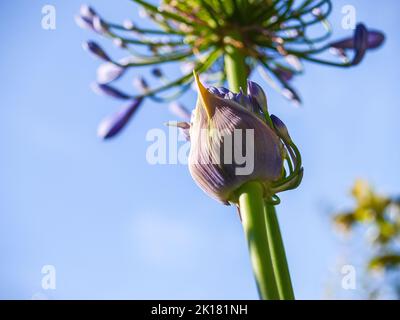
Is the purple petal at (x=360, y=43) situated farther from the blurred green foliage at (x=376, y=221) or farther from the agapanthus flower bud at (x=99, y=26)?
the blurred green foliage at (x=376, y=221)

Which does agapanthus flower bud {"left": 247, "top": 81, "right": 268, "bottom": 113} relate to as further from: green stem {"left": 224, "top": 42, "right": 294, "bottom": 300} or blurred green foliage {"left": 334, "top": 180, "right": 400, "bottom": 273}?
blurred green foliage {"left": 334, "top": 180, "right": 400, "bottom": 273}

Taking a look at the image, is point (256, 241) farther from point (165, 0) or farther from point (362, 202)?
point (362, 202)

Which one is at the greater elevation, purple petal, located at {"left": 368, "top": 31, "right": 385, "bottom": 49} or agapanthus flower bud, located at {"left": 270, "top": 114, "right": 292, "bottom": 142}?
purple petal, located at {"left": 368, "top": 31, "right": 385, "bottom": 49}

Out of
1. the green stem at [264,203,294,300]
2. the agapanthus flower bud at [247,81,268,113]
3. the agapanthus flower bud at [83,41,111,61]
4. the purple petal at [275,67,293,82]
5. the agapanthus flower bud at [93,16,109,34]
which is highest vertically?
the agapanthus flower bud at [93,16,109,34]

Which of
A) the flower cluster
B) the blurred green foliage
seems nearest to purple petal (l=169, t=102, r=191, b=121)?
the flower cluster

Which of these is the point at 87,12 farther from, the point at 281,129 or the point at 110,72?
the point at 281,129

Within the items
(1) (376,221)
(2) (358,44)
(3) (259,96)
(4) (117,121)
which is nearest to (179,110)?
(4) (117,121)

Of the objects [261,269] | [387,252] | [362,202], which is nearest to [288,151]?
[261,269]

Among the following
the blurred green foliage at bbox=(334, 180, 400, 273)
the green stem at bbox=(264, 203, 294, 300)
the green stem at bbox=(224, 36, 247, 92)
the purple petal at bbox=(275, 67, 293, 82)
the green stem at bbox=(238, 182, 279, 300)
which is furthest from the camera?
the blurred green foliage at bbox=(334, 180, 400, 273)
